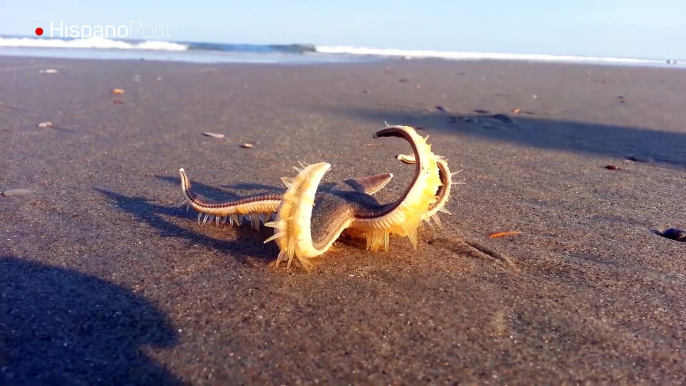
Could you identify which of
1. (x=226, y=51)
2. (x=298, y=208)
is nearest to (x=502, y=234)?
(x=298, y=208)

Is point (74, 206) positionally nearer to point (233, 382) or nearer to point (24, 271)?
point (24, 271)

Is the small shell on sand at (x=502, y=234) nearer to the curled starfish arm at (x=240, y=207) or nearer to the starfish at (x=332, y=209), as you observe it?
the starfish at (x=332, y=209)

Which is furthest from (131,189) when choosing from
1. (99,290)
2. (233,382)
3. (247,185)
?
(233,382)

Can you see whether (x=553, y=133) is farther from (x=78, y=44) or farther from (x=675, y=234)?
(x=78, y=44)

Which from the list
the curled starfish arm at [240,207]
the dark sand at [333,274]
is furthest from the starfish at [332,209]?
the dark sand at [333,274]

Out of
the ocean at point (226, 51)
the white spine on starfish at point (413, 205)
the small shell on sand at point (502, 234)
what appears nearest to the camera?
the white spine on starfish at point (413, 205)

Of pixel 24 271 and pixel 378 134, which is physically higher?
pixel 378 134

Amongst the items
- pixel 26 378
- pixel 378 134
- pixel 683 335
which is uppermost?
pixel 378 134
